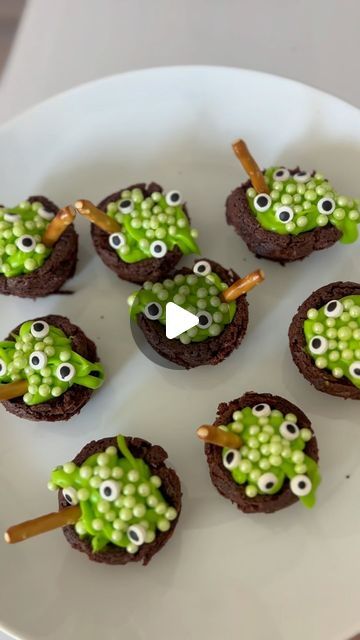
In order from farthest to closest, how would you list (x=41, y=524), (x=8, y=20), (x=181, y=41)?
(x=8, y=20) → (x=181, y=41) → (x=41, y=524)

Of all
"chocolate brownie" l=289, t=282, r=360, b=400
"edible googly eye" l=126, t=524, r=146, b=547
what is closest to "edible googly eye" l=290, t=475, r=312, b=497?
"chocolate brownie" l=289, t=282, r=360, b=400

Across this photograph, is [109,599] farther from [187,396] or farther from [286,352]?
[286,352]

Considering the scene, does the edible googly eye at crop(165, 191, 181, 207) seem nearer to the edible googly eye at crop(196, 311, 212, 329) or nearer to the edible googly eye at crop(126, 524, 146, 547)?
the edible googly eye at crop(196, 311, 212, 329)

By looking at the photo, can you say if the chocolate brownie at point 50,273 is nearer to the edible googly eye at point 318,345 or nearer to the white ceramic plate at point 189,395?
the white ceramic plate at point 189,395

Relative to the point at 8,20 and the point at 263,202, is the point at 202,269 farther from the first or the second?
the point at 8,20

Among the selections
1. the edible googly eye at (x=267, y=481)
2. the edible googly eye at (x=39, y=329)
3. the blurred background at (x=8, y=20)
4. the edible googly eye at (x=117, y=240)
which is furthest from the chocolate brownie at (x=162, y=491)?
the blurred background at (x=8, y=20)

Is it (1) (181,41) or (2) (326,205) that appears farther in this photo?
(1) (181,41)

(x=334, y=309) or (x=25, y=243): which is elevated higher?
(x=25, y=243)

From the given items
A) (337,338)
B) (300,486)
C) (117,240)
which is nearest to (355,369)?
(337,338)
